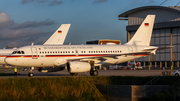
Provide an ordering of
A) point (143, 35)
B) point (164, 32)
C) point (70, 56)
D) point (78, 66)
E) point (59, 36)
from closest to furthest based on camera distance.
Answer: point (78, 66)
point (70, 56)
point (143, 35)
point (59, 36)
point (164, 32)

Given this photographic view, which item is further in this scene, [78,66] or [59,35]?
[59,35]

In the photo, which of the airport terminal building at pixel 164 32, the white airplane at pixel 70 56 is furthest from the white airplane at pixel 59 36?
the airport terminal building at pixel 164 32

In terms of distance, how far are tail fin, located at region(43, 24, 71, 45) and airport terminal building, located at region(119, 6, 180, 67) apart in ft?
124

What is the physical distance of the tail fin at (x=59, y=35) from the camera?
4676cm

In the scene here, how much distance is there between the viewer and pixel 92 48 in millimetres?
32875

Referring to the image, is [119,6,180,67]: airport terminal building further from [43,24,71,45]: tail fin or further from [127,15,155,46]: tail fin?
[127,15,155,46]: tail fin

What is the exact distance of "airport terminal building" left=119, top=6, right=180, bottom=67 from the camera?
250ft

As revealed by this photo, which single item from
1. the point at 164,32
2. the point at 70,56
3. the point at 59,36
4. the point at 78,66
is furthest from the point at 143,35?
the point at 164,32

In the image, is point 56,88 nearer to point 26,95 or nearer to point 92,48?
point 26,95

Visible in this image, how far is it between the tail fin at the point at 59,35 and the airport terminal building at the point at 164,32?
37.9 meters

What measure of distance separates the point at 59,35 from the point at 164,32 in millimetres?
41621

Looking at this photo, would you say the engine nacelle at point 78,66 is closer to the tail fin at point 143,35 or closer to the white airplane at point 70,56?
the white airplane at point 70,56

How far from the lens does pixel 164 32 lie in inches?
3105

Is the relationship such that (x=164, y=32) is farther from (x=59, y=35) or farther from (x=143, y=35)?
(x=143, y=35)
